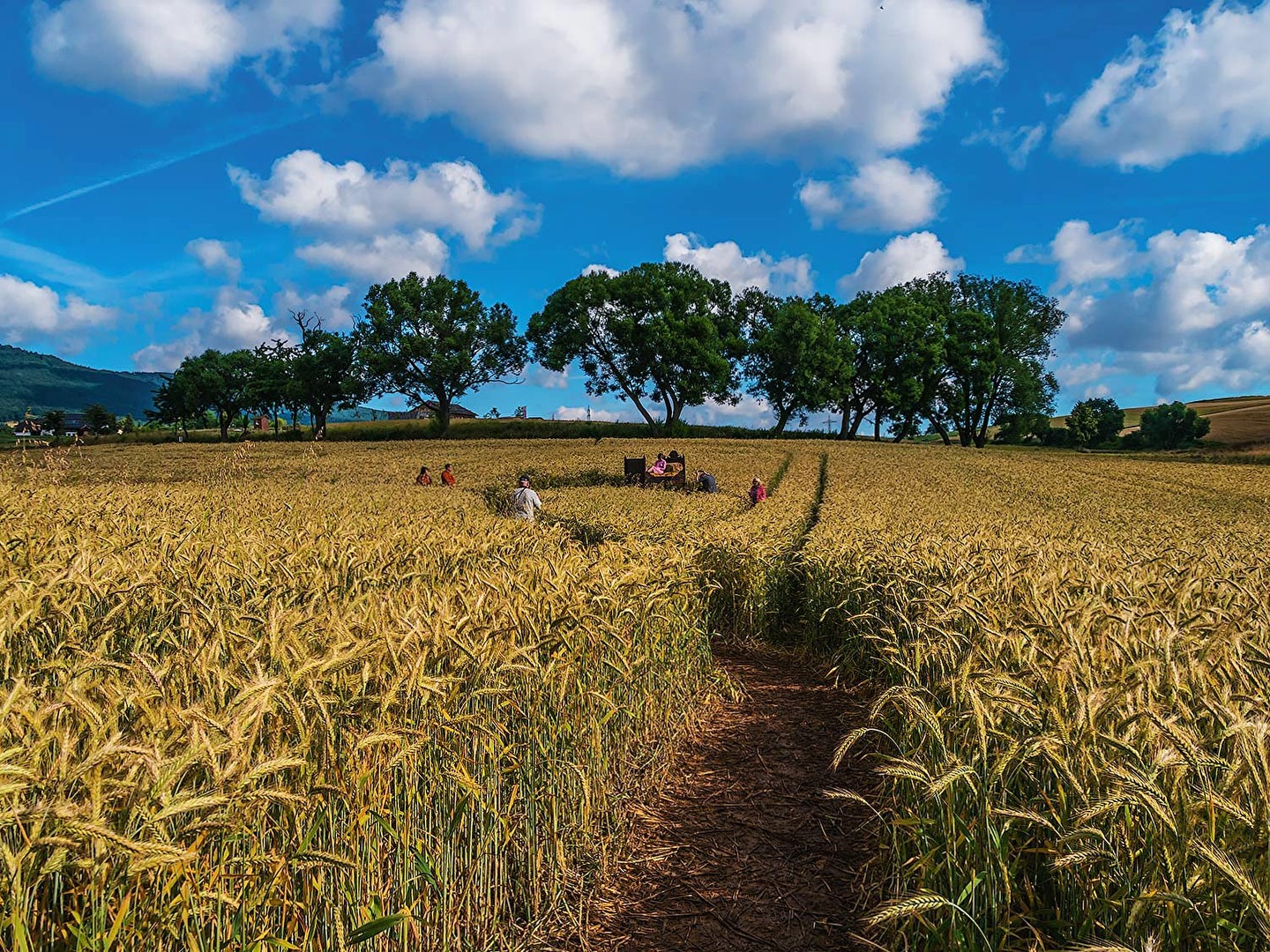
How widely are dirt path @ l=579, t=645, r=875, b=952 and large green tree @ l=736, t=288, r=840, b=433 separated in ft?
201

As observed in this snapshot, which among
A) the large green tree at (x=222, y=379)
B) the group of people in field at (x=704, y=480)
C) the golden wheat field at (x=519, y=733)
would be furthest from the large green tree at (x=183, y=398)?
the golden wheat field at (x=519, y=733)

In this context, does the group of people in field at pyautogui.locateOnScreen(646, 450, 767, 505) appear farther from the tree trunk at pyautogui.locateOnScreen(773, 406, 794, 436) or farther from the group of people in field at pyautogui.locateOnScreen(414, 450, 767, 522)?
the tree trunk at pyautogui.locateOnScreen(773, 406, 794, 436)

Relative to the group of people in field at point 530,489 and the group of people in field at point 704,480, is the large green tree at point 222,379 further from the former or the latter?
the group of people in field at point 704,480

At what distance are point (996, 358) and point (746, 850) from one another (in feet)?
246

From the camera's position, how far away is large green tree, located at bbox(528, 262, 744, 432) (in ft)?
203

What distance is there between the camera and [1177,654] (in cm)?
354

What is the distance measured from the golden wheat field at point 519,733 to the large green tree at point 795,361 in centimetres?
5920

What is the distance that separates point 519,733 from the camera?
12.3 feet

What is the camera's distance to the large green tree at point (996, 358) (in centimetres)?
6875

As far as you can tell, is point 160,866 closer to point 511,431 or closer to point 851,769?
point 851,769

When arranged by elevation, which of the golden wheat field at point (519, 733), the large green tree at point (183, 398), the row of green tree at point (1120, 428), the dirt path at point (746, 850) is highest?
the large green tree at point (183, 398)

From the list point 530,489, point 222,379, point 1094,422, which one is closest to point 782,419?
point 1094,422

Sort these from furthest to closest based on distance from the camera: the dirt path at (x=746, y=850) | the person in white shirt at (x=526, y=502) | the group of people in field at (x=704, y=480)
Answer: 1. the group of people in field at (x=704, y=480)
2. the person in white shirt at (x=526, y=502)
3. the dirt path at (x=746, y=850)

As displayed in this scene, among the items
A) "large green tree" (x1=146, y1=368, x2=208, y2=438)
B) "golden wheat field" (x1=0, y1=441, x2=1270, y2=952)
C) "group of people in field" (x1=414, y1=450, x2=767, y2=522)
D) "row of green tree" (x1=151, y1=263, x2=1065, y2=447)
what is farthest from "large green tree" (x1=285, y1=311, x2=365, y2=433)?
"golden wheat field" (x1=0, y1=441, x2=1270, y2=952)
